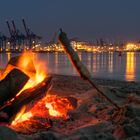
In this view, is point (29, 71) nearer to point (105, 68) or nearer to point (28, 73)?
point (28, 73)

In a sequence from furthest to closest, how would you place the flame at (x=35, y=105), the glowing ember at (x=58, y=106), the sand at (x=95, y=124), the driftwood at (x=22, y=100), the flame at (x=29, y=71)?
the glowing ember at (x=58, y=106) → the flame at (x=29, y=71) → the flame at (x=35, y=105) → the driftwood at (x=22, y=100) → the sand at (x=95, y=124)

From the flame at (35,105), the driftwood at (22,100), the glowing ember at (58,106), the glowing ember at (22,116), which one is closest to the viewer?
the driftwood at (22,100)

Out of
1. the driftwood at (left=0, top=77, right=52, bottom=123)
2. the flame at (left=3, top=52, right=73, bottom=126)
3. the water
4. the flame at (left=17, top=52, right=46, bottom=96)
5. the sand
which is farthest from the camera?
the water

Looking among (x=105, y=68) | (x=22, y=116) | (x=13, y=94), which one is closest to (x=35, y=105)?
(x=22, y=116)

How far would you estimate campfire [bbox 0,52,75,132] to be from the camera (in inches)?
267

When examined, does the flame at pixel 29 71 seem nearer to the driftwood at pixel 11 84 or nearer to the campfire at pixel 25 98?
the campfire at pixel 25 98

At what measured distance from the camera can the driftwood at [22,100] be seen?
6695 mm

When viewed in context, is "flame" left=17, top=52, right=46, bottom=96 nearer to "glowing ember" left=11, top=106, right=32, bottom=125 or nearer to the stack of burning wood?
the stack of burning wood

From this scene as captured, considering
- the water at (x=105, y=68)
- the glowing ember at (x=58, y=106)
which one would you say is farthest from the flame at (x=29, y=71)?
the water at (x=105, y=68)

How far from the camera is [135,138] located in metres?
5.81

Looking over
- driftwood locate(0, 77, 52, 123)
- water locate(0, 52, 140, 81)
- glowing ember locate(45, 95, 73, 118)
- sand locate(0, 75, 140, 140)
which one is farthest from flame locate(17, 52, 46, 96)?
water locate(0, 52, 140, 81)

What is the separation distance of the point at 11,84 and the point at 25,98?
36 centimetres

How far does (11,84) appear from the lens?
682cm

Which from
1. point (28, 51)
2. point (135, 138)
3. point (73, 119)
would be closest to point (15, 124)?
point (73, 119)
